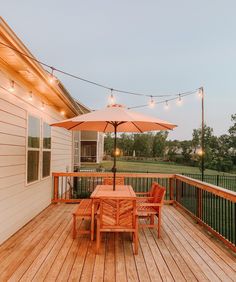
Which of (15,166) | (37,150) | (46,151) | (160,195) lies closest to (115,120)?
(160,195)

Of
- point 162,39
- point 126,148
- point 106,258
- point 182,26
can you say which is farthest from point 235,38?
point 126,148

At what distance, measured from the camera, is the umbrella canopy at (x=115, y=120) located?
3619 mm

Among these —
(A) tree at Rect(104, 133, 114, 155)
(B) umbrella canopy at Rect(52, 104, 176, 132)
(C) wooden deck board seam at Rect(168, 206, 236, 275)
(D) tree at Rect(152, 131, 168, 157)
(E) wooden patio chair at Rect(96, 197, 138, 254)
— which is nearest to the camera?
(C) wooden deck board seam at Rect(168, 206, 236, 275)

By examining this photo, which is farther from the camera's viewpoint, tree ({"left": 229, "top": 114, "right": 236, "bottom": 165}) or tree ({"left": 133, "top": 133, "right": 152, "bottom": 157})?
tree ({"left": 133, "top": 133, "right": 152, "bottom": 157})

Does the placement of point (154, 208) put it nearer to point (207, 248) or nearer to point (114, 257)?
point (207, 248)

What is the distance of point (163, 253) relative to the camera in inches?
136

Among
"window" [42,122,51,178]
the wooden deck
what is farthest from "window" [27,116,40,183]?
the wooden deck

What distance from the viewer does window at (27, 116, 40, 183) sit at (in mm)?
4883

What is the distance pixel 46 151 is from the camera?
6.11 meters

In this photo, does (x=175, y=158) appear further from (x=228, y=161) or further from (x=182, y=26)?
(x=182, y=26)

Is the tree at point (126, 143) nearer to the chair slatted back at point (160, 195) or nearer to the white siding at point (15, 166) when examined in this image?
the white siding at point (15, 166)

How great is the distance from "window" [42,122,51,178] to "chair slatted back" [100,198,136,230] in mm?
2753

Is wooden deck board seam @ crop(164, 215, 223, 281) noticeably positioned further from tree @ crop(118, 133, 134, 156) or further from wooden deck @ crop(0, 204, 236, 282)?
tree @ crop(118, 133, 134, 156)

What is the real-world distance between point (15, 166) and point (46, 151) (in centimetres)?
193
